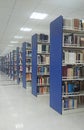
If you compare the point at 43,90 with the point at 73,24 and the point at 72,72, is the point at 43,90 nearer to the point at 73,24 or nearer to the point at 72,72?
the point at 72,72

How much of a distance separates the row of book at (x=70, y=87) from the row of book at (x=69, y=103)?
210mm

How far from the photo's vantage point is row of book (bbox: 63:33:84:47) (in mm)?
4915

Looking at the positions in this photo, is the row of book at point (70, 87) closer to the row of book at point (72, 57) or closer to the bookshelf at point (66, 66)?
the bookshelf at point (66, 66)

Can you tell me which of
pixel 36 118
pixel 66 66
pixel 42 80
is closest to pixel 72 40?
pixel 66 66

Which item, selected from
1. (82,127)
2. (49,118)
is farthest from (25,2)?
(82,127)

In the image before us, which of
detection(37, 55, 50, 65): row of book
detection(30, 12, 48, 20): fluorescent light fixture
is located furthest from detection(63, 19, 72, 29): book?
detection(30, 12, 48, 20): fluorescent light fixture

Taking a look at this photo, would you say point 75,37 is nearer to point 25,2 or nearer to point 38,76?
point 25,2

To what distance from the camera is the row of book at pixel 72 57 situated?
15.8 ft

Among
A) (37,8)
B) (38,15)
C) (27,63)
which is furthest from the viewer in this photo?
(27,63)

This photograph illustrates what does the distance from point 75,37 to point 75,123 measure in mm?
2234

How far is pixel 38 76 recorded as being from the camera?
23.5ft

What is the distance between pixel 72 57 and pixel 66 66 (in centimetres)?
28

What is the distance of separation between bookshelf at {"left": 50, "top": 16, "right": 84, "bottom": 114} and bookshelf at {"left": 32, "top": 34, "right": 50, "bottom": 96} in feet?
6.24

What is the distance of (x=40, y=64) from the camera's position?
7.21 metres
